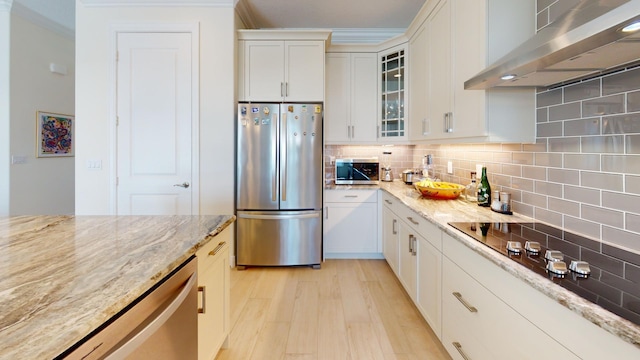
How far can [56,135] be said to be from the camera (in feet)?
14.9

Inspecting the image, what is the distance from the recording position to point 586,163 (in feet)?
4.89

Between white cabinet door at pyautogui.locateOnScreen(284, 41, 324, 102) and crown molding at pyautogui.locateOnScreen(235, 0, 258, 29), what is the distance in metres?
0.63

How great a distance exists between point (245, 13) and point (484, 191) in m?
3.12

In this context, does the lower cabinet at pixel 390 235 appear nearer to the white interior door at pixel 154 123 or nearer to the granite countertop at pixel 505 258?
the granite countertop at pixel 505 258

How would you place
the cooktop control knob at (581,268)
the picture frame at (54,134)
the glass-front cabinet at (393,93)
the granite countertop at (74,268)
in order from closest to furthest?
the granite countertop at (74,268), the cooktop control knob at (581,268), the glass-front cabinet at (393,93), the picture frame at (54,134)

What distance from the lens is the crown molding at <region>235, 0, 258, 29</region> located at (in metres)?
3.41

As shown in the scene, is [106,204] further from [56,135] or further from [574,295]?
[574,295]

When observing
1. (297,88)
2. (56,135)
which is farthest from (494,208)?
(56,135)

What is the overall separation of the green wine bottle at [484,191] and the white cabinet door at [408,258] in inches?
20.6

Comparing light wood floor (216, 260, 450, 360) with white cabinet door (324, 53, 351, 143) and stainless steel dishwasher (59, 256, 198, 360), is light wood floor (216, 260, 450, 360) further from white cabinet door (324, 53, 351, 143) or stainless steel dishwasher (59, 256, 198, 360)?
white cabinet door (324, 53, 351, 143)

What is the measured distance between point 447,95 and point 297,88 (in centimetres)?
167

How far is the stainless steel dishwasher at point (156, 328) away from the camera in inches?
29.5

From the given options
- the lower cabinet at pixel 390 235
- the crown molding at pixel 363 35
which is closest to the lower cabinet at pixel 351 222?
the lower cabinet at pixel 390 235

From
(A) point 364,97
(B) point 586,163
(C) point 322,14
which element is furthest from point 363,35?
(B) point 586,163
